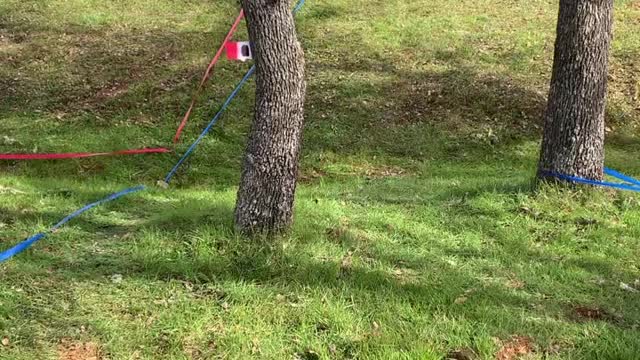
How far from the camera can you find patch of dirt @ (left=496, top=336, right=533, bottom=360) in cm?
324

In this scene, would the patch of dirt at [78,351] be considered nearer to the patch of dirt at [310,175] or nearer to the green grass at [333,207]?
the green grass at [333,207]

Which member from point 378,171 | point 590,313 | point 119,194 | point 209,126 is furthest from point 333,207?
point 209,126

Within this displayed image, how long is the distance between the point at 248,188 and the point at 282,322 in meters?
1.15

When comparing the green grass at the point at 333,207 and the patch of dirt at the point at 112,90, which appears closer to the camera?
the green grass at the point at 333,207

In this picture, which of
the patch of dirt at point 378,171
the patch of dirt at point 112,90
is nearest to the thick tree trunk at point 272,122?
the patch of dirt at point 378,171

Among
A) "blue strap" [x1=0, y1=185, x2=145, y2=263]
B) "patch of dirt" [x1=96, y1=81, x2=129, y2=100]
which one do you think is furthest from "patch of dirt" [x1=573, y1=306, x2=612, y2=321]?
"patch of dirt" [x1=96, y1=81, x2=129, y2=100]

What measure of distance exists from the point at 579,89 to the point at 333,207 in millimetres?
2339

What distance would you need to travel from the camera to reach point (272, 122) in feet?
13.9

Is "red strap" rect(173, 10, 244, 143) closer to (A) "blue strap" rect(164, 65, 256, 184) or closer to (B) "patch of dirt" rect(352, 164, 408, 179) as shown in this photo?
(A) "blue strap" rect(164, 65, 256, 184)

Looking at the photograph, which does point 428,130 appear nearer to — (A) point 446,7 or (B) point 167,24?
(A) point 446,7

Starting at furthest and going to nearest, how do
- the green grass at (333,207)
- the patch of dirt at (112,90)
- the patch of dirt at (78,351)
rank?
the patch of dirt at (112,90)
the green grass at (333,207)
the patch of dirt at (78,351)

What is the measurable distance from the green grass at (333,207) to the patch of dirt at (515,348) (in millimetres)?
29

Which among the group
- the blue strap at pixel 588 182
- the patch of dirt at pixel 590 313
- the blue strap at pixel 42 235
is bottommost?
the patch of dirt at pixel 590 313

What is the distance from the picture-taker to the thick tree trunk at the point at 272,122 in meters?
4.20
